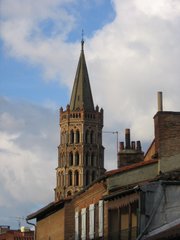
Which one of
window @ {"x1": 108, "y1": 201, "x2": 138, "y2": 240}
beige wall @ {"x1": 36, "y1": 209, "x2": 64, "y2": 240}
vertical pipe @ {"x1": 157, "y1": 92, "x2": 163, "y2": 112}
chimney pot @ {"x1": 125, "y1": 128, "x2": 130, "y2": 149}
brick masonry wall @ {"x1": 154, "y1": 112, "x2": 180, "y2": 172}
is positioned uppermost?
chimney pot @ {"x1": 125, "y1": 128, "x2": 130, "y2": 149}

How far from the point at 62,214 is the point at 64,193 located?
15117 centimetres

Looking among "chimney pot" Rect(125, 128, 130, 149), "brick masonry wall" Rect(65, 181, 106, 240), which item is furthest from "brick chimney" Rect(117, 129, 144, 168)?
"brick masonry wall" Rect(65, 181, 106, 240)

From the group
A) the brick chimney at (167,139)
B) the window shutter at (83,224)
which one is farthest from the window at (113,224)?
the window shutter at (83,224)

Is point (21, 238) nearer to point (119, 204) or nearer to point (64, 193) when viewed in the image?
point (119, 204)

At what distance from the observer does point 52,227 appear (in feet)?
151

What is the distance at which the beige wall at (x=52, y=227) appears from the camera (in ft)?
140

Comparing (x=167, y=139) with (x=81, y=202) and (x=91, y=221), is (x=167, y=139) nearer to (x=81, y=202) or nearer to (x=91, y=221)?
(x=91, y=221)

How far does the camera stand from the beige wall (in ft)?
140

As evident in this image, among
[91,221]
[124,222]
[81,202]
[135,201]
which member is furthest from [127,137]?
[135,201]

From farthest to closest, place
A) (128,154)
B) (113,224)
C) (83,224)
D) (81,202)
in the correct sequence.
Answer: (128,154), (81,202), (83,224), (113,224)

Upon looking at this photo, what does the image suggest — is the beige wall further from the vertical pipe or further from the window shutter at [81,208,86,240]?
the vertical pipe

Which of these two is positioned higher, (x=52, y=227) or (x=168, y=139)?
(x=168, y=139)

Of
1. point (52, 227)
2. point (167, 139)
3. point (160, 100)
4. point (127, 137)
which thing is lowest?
point (52, 227)

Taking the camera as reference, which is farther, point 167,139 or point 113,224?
point 113,224
